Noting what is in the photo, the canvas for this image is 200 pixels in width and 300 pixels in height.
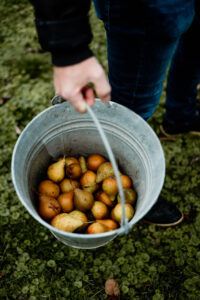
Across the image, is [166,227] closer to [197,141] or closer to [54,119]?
[197,141]

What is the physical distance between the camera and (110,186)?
154cm

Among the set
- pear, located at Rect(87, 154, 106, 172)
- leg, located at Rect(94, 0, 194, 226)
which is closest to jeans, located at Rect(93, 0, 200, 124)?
leg, located at Rect(94, 0, 194, 226)

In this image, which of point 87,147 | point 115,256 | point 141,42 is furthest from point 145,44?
point 115,256

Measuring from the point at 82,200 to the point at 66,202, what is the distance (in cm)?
12

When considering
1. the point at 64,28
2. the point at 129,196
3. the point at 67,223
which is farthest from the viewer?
the point at 129,196

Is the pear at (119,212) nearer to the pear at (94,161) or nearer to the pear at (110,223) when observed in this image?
the pear at (110,223)

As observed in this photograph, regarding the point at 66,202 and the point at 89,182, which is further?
the point at 89,182

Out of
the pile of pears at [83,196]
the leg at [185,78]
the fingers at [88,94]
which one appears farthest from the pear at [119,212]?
the leg at [185,78]

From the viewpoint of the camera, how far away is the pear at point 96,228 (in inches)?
54.2

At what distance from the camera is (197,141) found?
7.37 feet

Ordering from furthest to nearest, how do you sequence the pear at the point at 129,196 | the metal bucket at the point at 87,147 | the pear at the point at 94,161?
the pear at the point at 94,161 < the pear at the point at 129,196 < the metal bucket at the point at 87,147

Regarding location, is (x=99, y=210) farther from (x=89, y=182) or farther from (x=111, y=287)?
(x=111, y=287)

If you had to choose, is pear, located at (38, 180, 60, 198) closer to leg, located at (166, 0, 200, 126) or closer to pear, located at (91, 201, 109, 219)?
pear, located at (91, 201, 109, 219)

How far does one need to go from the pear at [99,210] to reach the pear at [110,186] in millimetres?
90
